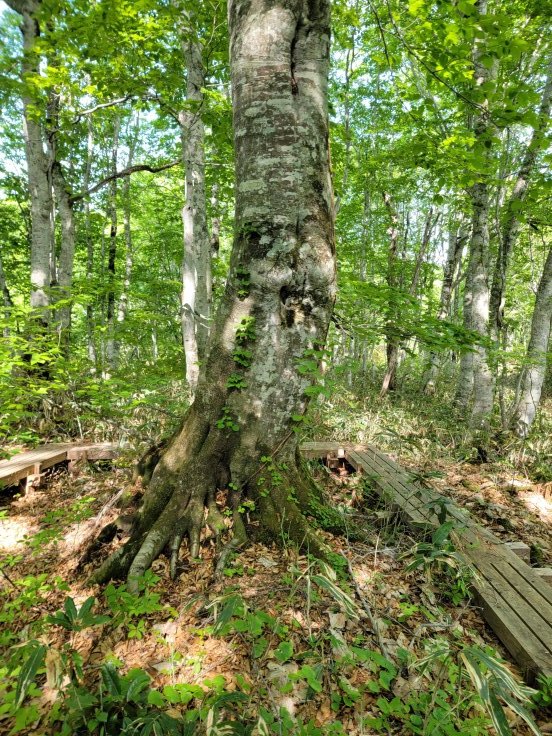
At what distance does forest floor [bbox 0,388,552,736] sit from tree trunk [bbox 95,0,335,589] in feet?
1.26

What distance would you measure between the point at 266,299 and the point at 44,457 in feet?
12.5

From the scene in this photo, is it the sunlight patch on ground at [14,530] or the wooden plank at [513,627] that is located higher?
the wooden plank at [513,627]

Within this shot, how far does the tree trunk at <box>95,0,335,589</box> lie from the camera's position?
114 inches

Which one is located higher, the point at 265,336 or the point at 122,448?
the point at 265,336

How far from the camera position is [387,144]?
12516 millimetres

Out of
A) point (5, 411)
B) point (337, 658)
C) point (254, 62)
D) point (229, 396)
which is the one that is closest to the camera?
point (337, 658)

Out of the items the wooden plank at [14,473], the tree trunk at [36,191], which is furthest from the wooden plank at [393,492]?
the tree trunk at [36,191]

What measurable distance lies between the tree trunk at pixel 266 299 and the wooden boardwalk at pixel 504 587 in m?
1.18

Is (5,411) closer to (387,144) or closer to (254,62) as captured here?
(254,62)

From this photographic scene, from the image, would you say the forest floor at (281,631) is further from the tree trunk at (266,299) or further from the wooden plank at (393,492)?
the tree trunk at (266,299)

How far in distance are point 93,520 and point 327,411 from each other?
5.03 metres

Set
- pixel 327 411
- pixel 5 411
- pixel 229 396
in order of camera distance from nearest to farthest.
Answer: pixel 229 396 → pixel 5 411 → pixel 327 411

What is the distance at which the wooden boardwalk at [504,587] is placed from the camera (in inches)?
86.8

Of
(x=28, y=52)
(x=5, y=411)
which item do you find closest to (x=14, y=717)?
(x=5, y=411)
